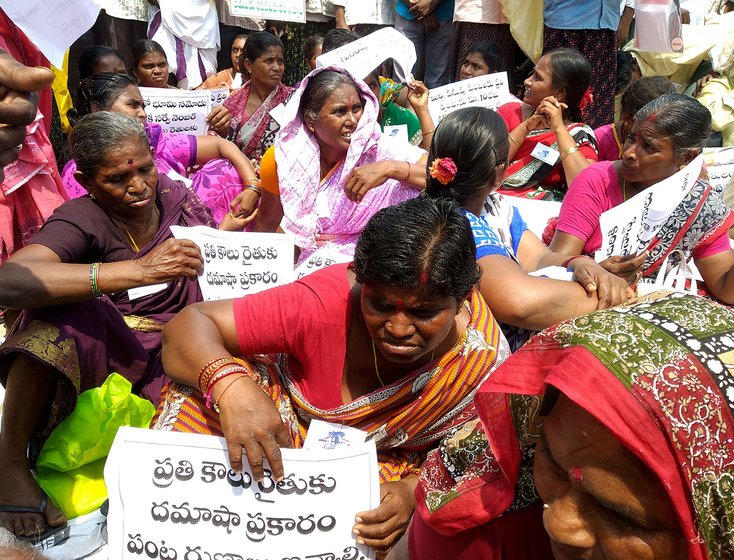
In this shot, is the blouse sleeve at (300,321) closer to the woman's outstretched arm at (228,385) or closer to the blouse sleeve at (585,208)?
the woman's outstretched arm at (228,385)

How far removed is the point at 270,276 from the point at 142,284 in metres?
0.63

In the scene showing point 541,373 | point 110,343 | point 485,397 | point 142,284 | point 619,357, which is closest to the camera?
point 619,357

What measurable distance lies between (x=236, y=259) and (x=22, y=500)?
116 cm

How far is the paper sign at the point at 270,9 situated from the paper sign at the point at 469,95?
2.35 meters

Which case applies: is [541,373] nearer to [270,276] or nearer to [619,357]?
[619,357]

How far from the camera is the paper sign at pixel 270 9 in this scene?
6574 millimetres

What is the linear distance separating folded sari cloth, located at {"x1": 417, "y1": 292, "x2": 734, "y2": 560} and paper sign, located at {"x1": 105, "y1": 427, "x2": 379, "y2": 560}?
2.24 ft

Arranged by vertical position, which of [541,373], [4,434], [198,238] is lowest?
[4,434]

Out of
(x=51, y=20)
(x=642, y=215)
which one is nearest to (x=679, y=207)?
(x=642, y=215)

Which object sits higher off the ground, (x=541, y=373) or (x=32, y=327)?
(x=541, y=373)

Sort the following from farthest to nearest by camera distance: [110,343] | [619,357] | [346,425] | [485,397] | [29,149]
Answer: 1. [29,149]
2. [110,343]
3. [346,425]
4. [485,397]
5. [619,357]

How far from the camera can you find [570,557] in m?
1.19

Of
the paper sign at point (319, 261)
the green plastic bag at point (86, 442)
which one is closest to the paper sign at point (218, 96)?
the paper sign at point (319, 261)

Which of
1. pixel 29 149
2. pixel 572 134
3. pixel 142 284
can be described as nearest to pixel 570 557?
pixel 142 284
